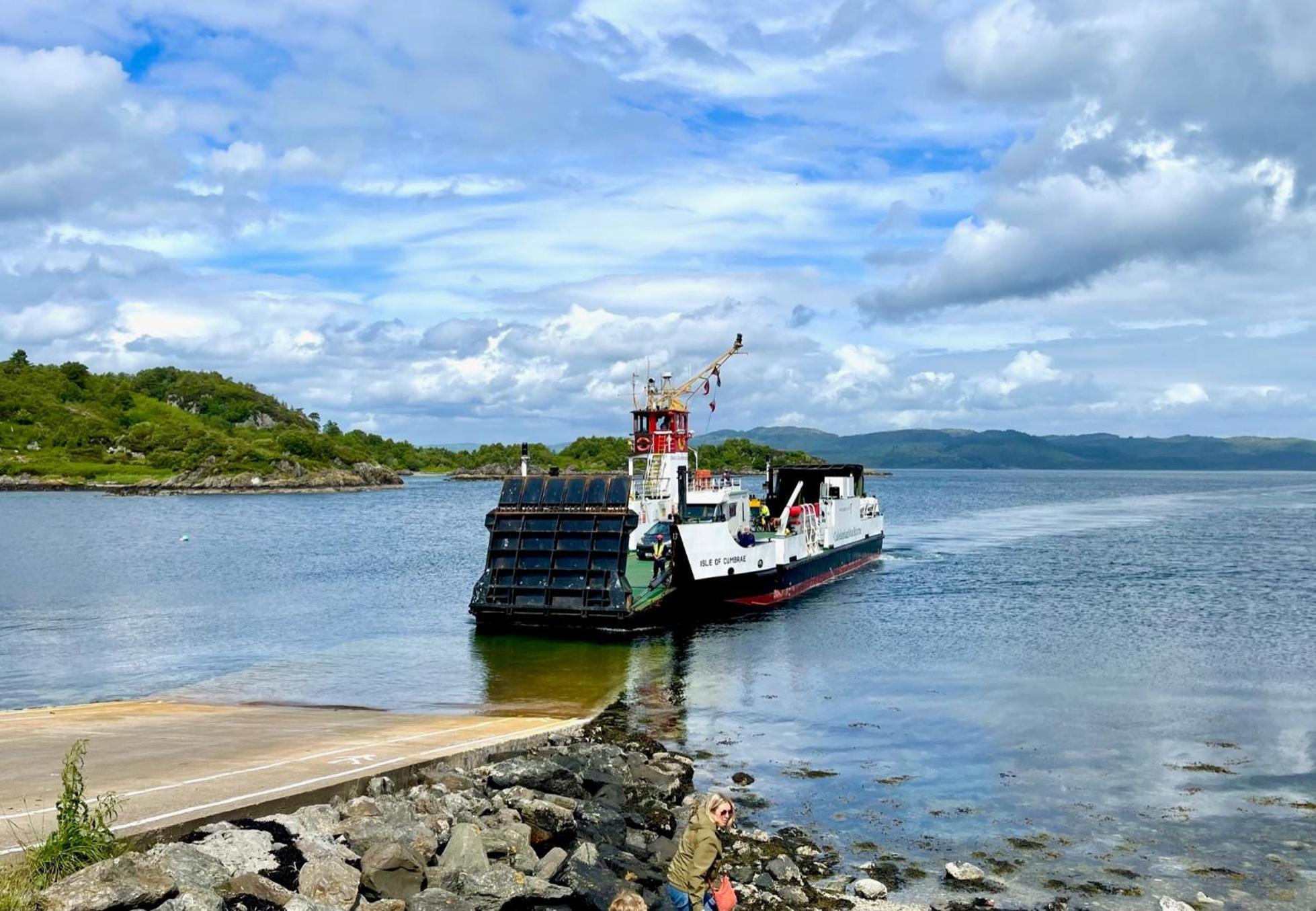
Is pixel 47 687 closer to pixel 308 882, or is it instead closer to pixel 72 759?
pixel 72 759

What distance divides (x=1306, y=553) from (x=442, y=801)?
241 ft

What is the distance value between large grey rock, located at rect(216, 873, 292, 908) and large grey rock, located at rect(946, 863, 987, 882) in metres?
Answer: 9.40

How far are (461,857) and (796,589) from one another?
37.3 meters

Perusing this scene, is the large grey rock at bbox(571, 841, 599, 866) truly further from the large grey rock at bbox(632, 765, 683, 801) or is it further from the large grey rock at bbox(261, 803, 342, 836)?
the large grey rock at bbox(632, 765, 683, 801)

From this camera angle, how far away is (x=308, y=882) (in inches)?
432

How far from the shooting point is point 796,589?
48.4 meters

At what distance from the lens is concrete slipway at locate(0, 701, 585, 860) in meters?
13.3

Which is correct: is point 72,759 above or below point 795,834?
above

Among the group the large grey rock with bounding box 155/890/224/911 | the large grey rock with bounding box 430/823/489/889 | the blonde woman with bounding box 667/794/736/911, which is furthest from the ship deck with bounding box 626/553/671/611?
the large grey rock with bounding box 155/890/224/911

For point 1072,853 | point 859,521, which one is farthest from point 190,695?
point 859,521

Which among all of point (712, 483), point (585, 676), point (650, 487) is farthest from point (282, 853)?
point (650, 487)

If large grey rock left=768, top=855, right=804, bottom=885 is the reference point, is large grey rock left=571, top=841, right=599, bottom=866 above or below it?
above

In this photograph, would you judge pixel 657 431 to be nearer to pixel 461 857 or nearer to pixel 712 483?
pixel 712 483

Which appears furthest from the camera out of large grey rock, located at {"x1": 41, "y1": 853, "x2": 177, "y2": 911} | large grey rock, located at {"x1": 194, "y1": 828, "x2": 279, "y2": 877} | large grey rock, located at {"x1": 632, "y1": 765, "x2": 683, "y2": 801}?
large grey rock, located at {"x1": 632, "y1": 765, "x2": 683, "y2": 801}
